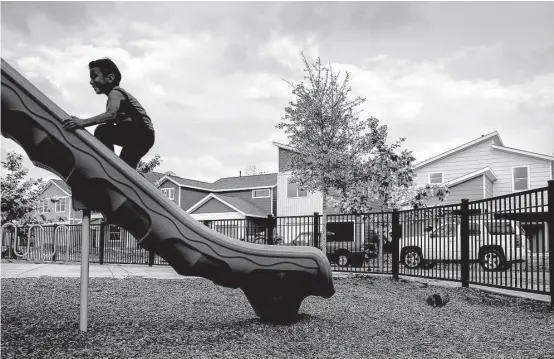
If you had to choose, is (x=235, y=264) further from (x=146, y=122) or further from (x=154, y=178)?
(x=154, y=178)

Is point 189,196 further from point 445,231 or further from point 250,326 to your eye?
point 250,326

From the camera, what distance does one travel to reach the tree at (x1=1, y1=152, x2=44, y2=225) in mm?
23750

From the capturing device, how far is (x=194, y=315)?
575 centimetres

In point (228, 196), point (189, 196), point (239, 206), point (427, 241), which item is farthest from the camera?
point (189, 196)

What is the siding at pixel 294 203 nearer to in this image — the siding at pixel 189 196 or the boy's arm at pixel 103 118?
the siding at pixel 189 196

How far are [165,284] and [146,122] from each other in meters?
5.32

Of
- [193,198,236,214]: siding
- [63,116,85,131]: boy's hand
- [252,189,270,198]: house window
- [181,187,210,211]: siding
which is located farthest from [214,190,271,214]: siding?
[63,116,85,131]: boy's hand

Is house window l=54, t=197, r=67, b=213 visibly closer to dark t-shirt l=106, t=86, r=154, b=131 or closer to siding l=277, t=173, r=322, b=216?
siding l=277, t=173, r=322, b=216

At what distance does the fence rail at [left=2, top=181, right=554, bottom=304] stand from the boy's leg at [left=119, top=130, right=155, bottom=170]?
204 inches

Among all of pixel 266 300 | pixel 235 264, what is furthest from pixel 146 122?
pixel 266 300

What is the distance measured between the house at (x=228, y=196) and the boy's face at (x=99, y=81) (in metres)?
23.7

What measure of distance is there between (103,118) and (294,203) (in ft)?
84.0

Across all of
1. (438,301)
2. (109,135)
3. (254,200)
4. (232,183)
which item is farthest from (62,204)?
(109,135)

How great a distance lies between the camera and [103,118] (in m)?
4.27
